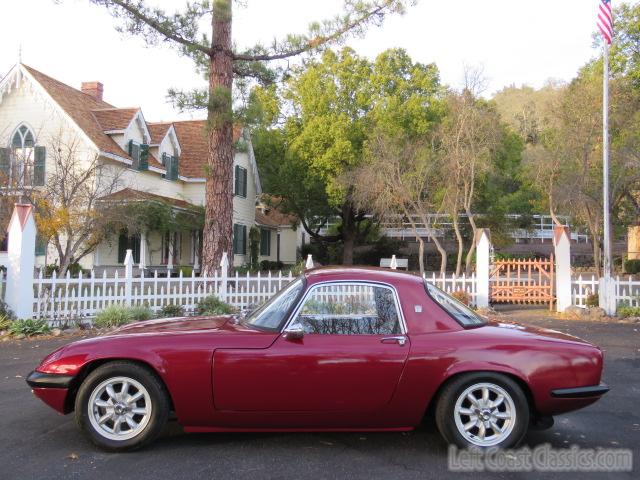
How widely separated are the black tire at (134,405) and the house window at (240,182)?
22.6 m

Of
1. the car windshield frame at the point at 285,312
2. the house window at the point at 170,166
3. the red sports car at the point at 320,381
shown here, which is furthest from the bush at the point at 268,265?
the red sports car at the point at 320,381

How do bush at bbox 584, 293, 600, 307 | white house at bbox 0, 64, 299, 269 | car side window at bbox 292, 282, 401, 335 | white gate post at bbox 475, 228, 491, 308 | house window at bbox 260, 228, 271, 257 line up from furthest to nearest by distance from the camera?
house window at bbox 260, 228, 271, 257 → white house at bbox 0, 64, 299, 269 → white gate post at bbox 475, 228, 491, 308 → bush at bbox 584, 293, 600, 307 → car side window at bbox 292, 282, 401, 335

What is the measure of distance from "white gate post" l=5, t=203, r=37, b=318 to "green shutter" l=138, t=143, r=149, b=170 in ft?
38.1

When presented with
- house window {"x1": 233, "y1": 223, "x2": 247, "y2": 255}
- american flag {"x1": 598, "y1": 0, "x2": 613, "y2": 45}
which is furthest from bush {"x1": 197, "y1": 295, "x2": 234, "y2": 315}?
house window {"x1": 233, "y1": 223, "x2": 247, "y2": 255}

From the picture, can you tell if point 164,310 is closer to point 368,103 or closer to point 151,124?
point 151,124

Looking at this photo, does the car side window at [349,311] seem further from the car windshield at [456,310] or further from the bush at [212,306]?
the bush at [212,306]

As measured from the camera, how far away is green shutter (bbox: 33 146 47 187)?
16.0m

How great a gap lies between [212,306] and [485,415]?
8.30 metres

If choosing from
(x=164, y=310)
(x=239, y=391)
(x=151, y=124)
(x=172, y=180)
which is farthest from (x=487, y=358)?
(x=151, y=124)

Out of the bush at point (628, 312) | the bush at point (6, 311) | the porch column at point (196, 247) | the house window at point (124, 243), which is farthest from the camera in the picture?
the porch column at point (196, 247)

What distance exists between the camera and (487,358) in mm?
4074

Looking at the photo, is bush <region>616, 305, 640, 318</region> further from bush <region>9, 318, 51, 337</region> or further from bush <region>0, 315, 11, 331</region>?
bush <region>0, 315, 11, 331</region>

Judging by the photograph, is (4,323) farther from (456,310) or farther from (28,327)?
(456,310)

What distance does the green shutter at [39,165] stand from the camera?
15998 mm
